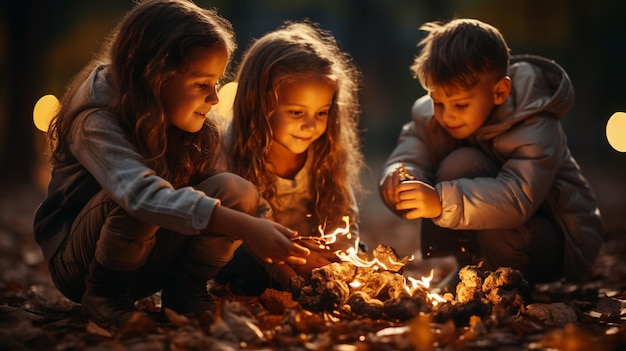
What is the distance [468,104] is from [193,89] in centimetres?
154

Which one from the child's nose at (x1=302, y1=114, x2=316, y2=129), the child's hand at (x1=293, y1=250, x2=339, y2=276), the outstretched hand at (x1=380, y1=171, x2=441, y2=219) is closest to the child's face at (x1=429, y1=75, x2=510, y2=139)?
the outstretched hand at (x1=380, y1=171, x2=441, y2=219)

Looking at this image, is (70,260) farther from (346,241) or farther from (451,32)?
(451,32)

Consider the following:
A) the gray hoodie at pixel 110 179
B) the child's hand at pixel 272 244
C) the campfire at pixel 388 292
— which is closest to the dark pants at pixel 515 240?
the campfire at pixel 388 292

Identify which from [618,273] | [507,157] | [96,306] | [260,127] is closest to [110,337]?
[96,306]

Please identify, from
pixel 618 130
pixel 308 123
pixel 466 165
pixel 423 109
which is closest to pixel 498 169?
pixel 466 165

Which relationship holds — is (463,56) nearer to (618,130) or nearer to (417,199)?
(417,199)

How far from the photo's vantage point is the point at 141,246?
283cm

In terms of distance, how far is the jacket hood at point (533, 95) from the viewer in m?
3.68

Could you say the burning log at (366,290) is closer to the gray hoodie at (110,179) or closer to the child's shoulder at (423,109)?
the gray hoodie at (110,179)

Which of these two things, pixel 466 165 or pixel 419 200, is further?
pixel 466 165

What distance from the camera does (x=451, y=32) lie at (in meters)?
3.72

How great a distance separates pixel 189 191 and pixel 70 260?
78 cm

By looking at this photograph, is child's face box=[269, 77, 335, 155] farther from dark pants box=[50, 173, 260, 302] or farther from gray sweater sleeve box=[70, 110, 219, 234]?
gray sweater sleeve box=[70, 110, 219, 234]

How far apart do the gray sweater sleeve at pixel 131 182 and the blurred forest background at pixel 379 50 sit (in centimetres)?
555
